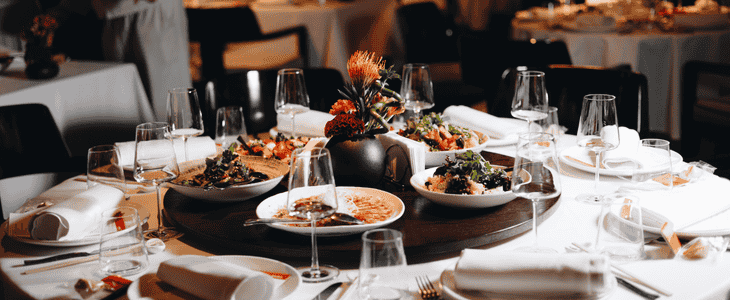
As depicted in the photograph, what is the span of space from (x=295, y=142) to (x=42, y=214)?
72 centimetres

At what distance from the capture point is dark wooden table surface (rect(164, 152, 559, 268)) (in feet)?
3.96

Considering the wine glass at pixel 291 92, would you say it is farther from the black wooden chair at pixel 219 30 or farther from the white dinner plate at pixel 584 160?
the black wooden chair at pixel 219 30

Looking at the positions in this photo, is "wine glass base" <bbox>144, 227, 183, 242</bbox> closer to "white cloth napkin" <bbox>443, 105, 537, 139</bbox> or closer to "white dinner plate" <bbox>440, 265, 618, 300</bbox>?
"white dinner plate" <bbox>440, 265, 618, 300</bbox>

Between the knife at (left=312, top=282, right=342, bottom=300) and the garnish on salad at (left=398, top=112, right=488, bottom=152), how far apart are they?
77cm

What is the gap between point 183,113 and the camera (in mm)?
1695

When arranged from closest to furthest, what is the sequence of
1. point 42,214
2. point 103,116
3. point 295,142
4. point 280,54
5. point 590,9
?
point 42,214 → point 295,142 → point 103,116 → point 590,9 → point 280,54

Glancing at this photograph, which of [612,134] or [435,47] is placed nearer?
[612,134]

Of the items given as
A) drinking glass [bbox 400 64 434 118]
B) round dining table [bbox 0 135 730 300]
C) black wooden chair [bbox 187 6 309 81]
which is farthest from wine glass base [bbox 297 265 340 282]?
black wooden chair [bbox 187 6 309 81]

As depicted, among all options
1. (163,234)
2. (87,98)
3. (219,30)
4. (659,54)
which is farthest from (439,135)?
(219,30)

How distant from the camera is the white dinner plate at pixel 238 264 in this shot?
3.44 feet

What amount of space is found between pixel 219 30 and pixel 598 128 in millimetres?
4247

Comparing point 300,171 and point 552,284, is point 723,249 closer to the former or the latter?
point 552,284

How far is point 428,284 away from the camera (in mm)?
1090

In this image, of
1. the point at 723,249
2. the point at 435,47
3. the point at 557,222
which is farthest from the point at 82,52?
the point at 723,249
